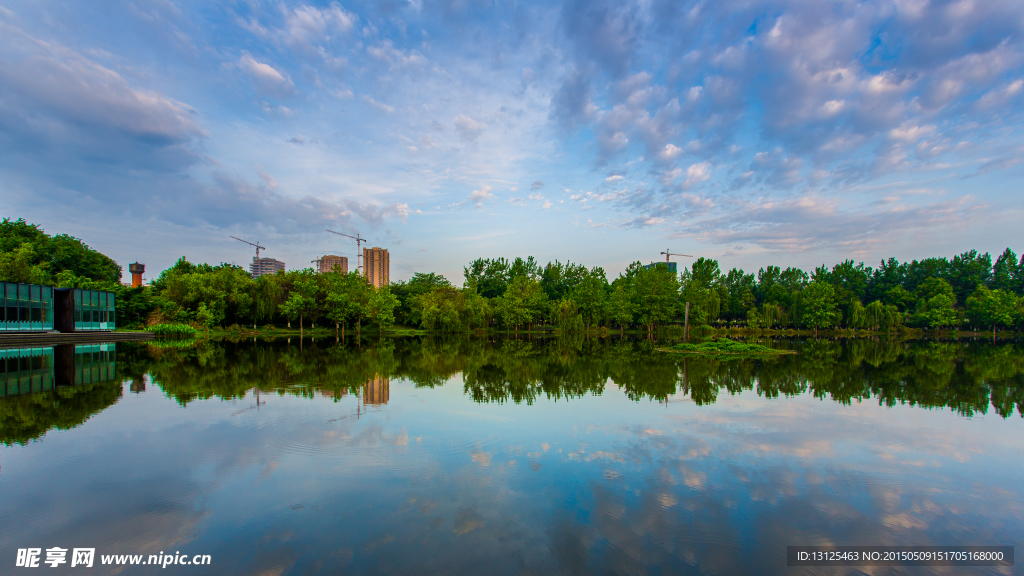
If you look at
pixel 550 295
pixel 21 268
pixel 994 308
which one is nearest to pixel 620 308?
pixel 550 295

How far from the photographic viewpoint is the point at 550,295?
2928 inches

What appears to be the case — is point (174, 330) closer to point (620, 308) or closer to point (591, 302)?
point (591, 302)

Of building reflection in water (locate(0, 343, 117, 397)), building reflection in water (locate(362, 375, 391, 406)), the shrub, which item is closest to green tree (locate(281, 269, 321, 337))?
the shrub

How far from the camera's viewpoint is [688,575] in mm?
3920

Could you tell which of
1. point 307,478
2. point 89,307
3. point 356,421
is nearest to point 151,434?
point 356,421

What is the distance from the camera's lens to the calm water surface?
4316mm

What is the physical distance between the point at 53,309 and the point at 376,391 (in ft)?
125

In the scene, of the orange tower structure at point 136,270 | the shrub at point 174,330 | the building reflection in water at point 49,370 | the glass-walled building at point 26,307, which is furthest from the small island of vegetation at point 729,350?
the orange tower structure at point 136,270

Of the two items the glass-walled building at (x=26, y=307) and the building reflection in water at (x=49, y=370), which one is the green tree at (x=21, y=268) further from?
the building reflection in water at (x=49, y=370)

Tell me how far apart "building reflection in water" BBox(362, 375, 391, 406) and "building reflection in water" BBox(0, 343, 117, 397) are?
8719 millimetres

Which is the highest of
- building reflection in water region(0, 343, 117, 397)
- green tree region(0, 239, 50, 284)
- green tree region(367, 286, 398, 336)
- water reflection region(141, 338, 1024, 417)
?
green tree region(0, 239, 50, 284)

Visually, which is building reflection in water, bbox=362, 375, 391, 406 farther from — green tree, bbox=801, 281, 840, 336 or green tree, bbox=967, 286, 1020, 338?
green tree, bbox=967, 286, 1020, 338

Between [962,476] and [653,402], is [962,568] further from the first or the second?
[653,402]

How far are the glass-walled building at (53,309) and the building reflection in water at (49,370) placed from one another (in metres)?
9.98
